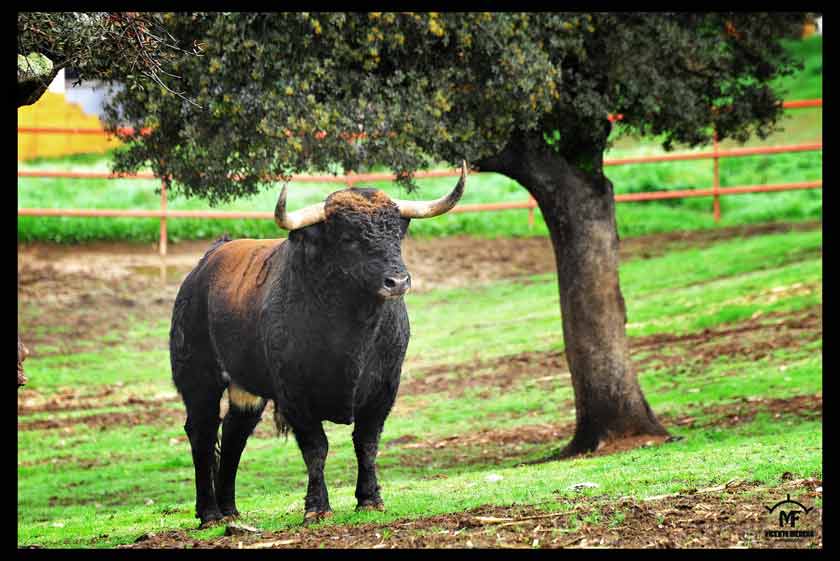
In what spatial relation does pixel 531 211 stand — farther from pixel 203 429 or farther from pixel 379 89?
pixel 203 429

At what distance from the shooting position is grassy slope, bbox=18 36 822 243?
85.3 ft

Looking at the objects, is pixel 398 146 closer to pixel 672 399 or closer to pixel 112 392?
pixel 672 399

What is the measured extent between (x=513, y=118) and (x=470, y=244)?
13.4 meters

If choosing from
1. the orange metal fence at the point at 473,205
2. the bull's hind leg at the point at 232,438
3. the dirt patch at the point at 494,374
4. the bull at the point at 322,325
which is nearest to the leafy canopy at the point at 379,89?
the bull at the point at 322,325

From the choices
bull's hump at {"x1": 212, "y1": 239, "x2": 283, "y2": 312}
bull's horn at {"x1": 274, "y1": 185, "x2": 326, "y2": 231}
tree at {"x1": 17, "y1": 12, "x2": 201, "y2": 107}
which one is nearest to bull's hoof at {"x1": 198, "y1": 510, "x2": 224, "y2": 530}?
bull's hump at {"x1": 212, "y1": 239, "x2": 283, "y2": 312}

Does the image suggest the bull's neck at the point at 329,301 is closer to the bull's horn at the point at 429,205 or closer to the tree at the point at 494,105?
the bull's horn at the point at 429,205

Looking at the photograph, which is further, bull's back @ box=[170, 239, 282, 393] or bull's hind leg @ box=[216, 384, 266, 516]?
bull's hind leg @ box=[216, 384, 266, 516]

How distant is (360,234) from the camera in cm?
916

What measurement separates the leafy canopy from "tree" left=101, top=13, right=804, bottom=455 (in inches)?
0.7

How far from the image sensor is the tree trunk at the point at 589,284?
47.4 ft

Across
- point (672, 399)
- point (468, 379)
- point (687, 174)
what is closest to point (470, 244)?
point (687, 174)

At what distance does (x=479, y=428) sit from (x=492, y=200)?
11372 mm

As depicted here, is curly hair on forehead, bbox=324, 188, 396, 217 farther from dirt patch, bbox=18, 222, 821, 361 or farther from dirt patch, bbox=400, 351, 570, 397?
dirt patch, bbox=18, 222, 821, 361

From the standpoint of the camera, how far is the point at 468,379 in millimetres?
19078
